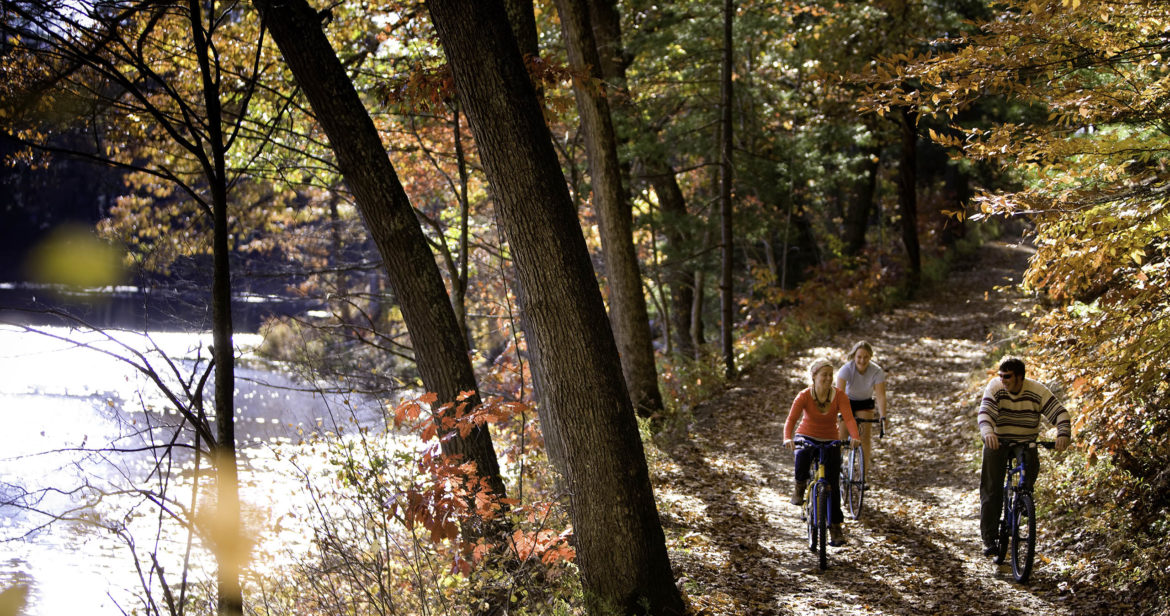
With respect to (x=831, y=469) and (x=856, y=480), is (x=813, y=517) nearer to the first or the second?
(x=831, y=469)

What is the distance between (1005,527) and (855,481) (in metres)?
1.82

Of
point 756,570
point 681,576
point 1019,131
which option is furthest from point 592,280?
point 1019,131

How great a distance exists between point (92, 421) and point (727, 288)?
11.3m

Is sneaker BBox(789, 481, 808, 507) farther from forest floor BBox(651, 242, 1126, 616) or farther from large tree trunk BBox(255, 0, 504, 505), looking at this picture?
large tree trunk BBox(255, 0, 504, 505)

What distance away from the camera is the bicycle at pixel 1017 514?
21.8ft

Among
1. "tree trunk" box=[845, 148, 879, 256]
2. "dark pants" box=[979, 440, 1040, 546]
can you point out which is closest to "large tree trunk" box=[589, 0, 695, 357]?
"tree trunk" box=[845, 148, 879, 256]

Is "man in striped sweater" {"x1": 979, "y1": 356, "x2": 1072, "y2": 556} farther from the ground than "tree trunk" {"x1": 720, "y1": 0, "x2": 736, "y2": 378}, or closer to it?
closer to it

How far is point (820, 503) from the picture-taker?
7422 millimetres

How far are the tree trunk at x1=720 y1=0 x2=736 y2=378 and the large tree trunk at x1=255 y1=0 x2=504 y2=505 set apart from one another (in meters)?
9.28

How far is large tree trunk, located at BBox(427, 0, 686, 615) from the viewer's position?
550cm

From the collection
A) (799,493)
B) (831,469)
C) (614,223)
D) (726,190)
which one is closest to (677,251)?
(726,190)

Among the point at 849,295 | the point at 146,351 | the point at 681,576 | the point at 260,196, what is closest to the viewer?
the point at 681,576

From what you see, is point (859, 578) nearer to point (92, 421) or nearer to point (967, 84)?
point (967, 84)

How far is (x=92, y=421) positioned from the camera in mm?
13320
